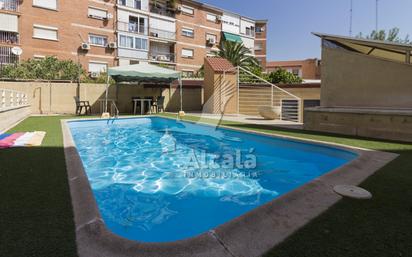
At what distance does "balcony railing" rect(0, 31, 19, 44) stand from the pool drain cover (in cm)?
2992

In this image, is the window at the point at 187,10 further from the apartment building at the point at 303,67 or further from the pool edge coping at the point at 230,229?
the pool edge coping at the point at 230,229

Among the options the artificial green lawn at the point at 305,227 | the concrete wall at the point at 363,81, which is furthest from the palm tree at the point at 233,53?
the artificial green lawn at the point at 305,227

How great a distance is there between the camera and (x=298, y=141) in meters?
7.55

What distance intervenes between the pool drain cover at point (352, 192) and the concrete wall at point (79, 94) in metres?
16.2

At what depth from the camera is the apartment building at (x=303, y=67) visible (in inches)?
1925

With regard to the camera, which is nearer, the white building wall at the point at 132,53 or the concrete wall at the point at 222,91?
the concrete wall at the point at 222,91

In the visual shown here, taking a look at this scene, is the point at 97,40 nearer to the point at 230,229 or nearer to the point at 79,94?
the point at 79,94

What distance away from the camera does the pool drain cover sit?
10.9 ft

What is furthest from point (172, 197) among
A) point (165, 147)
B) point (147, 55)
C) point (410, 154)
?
point (147, 55)

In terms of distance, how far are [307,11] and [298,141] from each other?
14.2m

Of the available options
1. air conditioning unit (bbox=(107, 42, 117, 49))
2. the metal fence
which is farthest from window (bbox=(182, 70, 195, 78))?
→ the metal fence

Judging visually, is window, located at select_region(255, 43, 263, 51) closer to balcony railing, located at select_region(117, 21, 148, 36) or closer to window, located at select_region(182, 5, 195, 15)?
window, located at select_region(182, 5, 195, 15)

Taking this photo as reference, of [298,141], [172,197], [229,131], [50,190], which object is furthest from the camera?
[229,131]

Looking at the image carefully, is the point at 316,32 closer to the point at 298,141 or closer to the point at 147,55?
the point at 298,141
